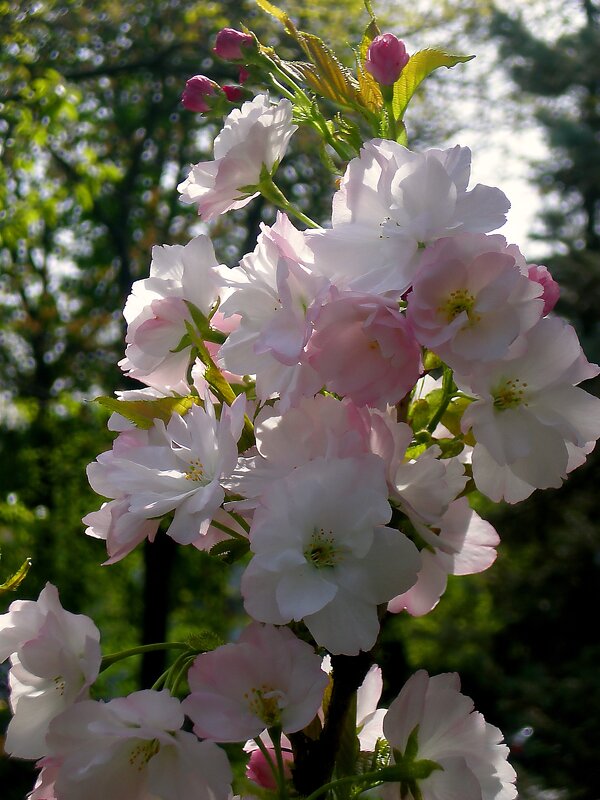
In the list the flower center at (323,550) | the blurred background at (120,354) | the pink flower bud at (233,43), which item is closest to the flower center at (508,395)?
the flower center at (323,550)

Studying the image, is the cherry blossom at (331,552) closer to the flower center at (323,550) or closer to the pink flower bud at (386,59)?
the flower center at (323,550)

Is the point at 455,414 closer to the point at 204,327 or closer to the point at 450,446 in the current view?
the point at 450,446

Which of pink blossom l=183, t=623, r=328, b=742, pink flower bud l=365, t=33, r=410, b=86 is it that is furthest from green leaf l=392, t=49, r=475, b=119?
pink blossom l=183, t=623, r=328, b=742

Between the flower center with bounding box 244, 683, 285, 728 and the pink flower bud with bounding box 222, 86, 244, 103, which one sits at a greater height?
the pink flower bud with bounding box 222, 86, 244, 103

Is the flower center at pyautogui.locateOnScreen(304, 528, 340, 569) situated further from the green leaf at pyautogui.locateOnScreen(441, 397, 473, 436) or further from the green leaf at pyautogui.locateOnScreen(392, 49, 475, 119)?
the green leaf at pyautogui.locateOnScreen(392, 49, 475, 119)

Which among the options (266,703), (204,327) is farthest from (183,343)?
(266,703)

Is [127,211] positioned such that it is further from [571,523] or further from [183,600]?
[571,523]
